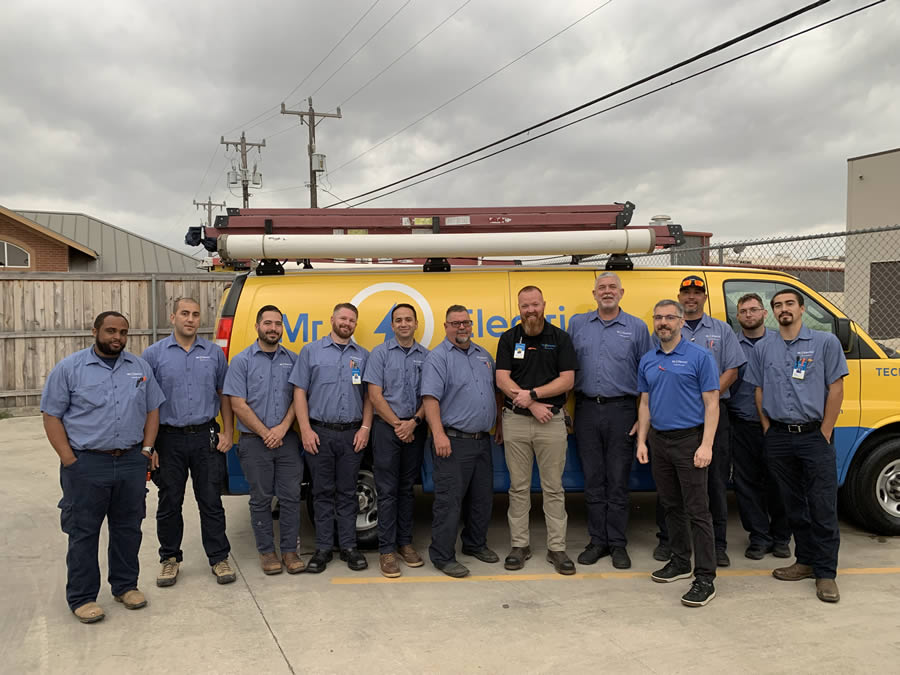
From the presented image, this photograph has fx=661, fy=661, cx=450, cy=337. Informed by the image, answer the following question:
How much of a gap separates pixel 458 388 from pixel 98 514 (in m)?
2.45

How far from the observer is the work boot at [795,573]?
15.0 ft

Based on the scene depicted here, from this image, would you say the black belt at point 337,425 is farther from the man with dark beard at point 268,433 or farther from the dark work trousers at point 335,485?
the man with dark beard at point 268,433

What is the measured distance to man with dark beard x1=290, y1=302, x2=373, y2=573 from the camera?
4.77 meters

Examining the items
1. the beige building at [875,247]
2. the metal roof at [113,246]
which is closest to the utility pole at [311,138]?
the metal roof at [113,246]

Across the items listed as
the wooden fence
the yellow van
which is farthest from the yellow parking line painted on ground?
the wooden fence

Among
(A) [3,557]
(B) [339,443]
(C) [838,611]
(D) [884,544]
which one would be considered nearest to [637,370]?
(C) [838,611]

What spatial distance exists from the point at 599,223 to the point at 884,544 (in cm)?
342

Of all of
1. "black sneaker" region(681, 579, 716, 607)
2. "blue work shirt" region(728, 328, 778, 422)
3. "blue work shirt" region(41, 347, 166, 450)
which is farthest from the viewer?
"blue work shirt" region(728, 328, 778, 422)

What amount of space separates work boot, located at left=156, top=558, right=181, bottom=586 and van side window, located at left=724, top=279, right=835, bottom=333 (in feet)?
15.0

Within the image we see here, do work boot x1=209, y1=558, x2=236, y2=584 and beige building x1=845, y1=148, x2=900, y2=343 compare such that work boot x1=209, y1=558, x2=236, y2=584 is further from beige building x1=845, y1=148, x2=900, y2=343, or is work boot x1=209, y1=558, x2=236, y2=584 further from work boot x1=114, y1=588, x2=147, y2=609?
beige building x1=845, y1=148, x2=900, y2=343

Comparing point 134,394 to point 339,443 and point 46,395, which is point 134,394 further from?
point 339,443

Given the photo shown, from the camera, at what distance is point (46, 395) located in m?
3.98

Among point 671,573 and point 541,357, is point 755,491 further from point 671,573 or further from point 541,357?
point 541,357

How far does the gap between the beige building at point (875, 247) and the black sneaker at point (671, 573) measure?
13.4m
